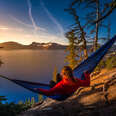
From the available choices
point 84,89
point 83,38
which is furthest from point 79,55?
point 84,89

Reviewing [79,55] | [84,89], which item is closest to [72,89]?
[84,89]

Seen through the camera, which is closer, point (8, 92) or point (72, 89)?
point (72, 89)

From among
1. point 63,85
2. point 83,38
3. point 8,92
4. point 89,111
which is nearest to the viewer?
point 89,111

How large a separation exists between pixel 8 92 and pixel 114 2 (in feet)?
242

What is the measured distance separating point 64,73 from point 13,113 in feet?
5.65

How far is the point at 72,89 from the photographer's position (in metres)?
2.14

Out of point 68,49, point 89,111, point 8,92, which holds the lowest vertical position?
point 8,92

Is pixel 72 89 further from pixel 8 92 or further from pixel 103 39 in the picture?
pixel 8 92

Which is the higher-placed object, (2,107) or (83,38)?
(83,38)

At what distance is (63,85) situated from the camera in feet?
6.75

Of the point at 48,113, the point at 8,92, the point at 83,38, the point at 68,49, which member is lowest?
the point at 8,92

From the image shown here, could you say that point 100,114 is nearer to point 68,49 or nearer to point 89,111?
point 89,111

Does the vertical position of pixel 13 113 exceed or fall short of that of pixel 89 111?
it falls short

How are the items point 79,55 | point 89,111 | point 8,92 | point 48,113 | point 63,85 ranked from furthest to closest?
point 8,92 → point 79,55 → point 63,85 → point 48,113 → point 89,111
